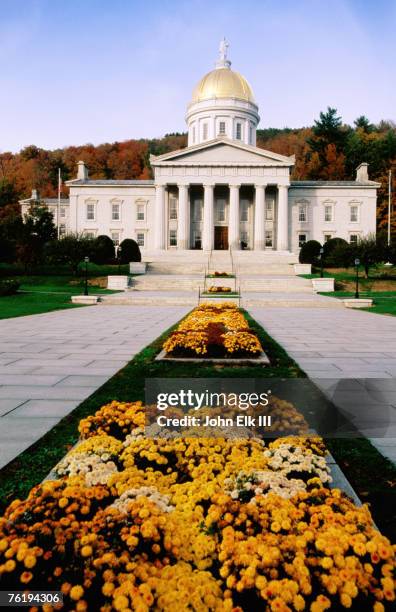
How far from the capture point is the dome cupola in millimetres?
64562

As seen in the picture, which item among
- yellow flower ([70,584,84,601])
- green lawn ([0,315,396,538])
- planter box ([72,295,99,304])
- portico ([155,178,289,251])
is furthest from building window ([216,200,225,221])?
yellow flower ([70,584,84,601])

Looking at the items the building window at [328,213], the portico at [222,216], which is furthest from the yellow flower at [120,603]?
the building window at [328,213]

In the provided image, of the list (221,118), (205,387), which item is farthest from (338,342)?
(221,118)

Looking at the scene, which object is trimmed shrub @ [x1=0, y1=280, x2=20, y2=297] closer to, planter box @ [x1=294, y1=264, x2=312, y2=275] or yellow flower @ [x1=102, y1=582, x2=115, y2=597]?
planter box @ [x1=294, y1=264, x2=312, y2=275]

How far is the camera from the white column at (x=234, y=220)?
56.5 m

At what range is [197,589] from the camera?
221 centimetres

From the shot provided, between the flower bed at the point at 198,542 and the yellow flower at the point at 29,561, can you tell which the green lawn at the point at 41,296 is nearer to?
the flower bed at the point at 198,542

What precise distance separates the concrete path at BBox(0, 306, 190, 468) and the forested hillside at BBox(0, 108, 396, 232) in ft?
171

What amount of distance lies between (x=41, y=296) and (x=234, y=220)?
1362 inches

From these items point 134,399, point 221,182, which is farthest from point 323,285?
point 221,182

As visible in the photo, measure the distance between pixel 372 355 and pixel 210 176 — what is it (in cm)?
4971

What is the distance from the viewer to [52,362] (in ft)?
28.9

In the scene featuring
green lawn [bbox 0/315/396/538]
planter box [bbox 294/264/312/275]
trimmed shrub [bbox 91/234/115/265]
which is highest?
trimmed shrub [bbox 91/234/115/265]

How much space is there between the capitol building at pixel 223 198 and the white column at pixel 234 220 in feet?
0.39
